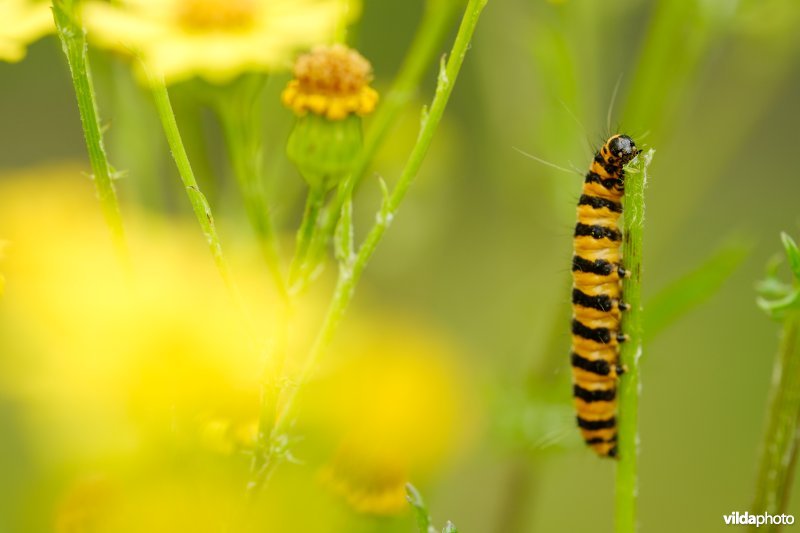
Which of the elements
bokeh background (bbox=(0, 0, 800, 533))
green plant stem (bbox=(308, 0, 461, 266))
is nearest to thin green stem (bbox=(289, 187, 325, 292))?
green plant stem (bbox=(308, 0, 461, 266))

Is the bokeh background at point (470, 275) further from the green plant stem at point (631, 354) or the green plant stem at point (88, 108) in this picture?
the green plant stem at point (631, 354)

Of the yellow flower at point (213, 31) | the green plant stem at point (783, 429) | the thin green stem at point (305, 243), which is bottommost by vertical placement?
the green plant stem at point (783, 429)

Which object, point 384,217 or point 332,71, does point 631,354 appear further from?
point 332,71

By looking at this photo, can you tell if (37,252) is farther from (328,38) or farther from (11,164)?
(11,164)

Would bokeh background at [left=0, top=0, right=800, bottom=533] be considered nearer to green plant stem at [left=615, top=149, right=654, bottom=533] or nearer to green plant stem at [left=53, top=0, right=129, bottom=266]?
green plant stem at [left=53, top=0, right=129, bottom=266]

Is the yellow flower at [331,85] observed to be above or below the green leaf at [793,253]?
above

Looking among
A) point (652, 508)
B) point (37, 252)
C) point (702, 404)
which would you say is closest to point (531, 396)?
point (37, 252)

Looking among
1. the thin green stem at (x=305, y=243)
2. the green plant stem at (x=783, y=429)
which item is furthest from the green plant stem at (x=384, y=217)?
the green plant stem at (x=783, y=429)
